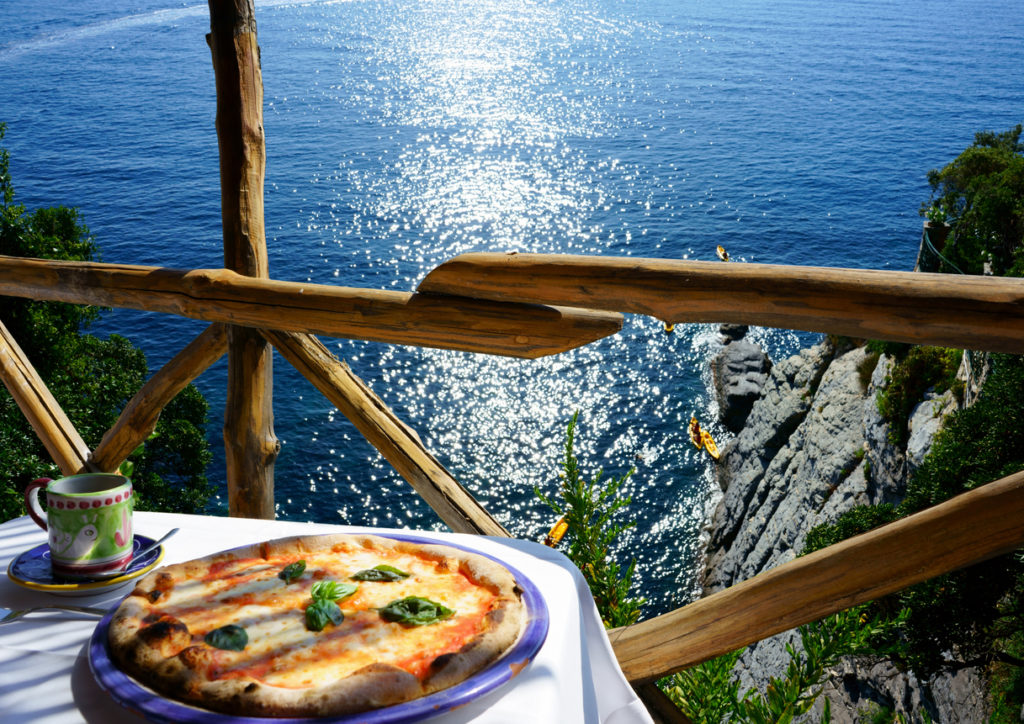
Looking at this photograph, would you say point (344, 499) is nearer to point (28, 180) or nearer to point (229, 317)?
point (229, 317)

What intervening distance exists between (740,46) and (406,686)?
269 ft

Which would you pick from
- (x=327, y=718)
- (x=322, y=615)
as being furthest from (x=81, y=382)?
(x=327, y=718)

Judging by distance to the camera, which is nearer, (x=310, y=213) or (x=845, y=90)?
(x=310, y=213)

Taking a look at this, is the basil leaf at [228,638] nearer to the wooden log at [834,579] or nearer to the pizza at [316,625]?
the pizza at [316,625]

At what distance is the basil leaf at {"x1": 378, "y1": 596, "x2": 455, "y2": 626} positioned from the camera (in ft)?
3.40

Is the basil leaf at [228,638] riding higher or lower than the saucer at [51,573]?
higher

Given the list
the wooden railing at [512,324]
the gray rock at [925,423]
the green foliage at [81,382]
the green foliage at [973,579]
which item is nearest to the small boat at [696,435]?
the gray rock at [925,423]

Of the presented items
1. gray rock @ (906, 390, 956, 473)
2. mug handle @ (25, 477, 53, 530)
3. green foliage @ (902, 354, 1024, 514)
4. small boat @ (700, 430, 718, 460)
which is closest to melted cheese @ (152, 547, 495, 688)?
mug handle @ (25, 477, 53, 530)

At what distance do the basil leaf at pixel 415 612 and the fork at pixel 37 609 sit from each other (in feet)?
1.37

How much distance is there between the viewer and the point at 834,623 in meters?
2.32

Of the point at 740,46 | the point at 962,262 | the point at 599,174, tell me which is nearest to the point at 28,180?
the point at 599,174

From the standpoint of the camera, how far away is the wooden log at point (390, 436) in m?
2.18

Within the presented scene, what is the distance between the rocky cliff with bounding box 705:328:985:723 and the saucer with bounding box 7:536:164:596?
5.66 meters

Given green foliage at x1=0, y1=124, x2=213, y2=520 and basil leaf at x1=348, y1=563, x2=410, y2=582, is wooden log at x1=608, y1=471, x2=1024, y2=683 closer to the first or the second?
basil leaf at x1=348, y1=563, x2=410, y2=582
